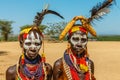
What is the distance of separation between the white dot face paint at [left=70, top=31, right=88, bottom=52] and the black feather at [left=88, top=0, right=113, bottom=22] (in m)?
0.27

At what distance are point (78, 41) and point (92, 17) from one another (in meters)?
0.43

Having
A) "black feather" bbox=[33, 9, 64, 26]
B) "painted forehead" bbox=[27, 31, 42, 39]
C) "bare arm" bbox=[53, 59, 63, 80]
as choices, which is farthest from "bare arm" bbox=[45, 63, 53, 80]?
"black feather" bbox=[33, 9, 64, 26]

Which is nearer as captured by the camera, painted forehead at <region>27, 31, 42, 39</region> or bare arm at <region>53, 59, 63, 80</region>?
painted forehead at <region>27, 31, 42, 39</region>

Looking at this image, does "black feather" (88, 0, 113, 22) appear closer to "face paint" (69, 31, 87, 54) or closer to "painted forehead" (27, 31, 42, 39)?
"face paint" (69, 31, 87, 54)

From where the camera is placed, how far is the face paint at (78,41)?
5.52m

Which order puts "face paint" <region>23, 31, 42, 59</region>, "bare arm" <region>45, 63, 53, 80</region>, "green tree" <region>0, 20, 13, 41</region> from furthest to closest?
"green tree" <region>0, 20, 13, 41</region> → "bare arm" <region>45, 63, 53, 80</region> → "face paint" <region>23, 31, 42, 59</region>

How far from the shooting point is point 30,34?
5312mm

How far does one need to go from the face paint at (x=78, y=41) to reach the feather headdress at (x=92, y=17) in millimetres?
137

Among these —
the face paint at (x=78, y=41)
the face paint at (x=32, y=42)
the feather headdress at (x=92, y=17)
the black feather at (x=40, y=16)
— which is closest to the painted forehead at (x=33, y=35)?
the face paint at (x=32, y=42)

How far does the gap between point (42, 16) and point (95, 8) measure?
2.77 ft

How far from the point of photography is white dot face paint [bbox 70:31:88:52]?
5.52m

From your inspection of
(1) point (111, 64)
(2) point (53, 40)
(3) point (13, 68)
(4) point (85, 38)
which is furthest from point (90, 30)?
(2) point (53, 40)

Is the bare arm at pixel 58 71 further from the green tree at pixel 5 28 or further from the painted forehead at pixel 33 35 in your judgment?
the green tree at pixel 5 28

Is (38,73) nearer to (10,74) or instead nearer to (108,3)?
(10,74)
